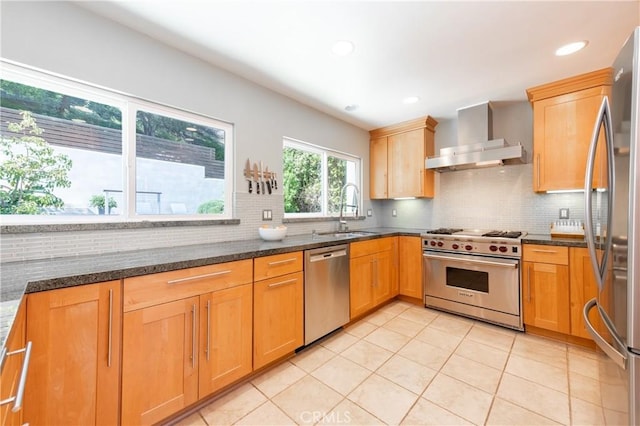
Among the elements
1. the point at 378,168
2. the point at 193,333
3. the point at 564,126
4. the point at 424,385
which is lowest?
the point at 424,385

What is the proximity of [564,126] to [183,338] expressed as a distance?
3687 mm

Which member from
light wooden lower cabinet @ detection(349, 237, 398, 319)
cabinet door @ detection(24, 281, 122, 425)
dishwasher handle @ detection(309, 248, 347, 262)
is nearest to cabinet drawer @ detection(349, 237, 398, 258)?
light wooden lower cabinet @ detection(349, 237, 398, 319)

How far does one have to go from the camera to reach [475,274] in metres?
2.79

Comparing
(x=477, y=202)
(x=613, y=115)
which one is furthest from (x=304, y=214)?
(x=613, y=115)

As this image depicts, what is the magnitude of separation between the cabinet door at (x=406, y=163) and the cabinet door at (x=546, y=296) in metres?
1.50

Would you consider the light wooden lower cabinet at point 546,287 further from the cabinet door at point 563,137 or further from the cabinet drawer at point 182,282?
the cabinet drawer at point 182,282

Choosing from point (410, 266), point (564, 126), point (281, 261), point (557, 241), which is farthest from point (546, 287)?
point (281, 261)

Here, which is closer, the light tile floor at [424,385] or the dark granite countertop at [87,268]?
the dark granite countertop at [87,268]

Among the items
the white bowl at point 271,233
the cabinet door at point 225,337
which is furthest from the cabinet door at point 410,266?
the cabinet door at point 225,337

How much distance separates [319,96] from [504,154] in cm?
207

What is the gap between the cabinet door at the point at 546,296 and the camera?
2.31 meters

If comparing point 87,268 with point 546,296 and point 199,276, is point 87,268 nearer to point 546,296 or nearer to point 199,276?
point 199,276

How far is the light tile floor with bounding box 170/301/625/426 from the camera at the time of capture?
150 cm

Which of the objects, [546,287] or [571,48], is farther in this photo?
[546,287]
